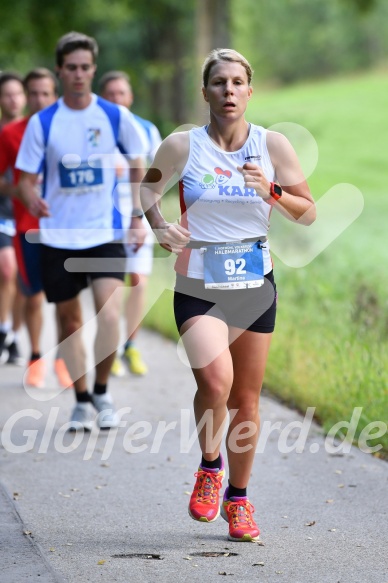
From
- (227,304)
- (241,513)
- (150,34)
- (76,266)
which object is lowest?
(241,513)

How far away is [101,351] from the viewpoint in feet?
26.1

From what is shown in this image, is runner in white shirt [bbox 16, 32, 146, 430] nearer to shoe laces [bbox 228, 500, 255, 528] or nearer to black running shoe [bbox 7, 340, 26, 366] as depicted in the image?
shoe laces [bbox 228, 500, 255, 528]

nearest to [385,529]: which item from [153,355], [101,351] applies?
[101,351]

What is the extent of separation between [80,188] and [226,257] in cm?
265

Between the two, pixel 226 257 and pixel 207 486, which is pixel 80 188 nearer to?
pixel 226 257

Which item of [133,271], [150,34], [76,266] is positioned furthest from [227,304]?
[150,34]

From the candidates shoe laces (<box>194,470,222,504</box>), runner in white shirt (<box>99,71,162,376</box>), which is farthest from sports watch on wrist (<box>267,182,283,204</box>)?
runner in white shirt (<box>99,71,162,376</box>)

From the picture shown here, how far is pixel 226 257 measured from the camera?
17.4ft

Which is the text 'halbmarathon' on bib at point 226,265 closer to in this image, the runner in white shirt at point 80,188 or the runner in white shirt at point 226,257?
the runner in white shirt at point 226,257

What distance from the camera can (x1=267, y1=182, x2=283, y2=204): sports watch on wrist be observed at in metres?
5.09

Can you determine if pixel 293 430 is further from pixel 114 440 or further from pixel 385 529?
pixel 385 529

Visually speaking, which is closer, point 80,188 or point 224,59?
point 224,59

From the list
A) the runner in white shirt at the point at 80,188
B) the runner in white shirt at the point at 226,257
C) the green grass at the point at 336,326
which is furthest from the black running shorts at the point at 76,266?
the runner in white shirt at the point at 226,257

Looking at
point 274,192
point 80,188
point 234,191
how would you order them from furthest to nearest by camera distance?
1. point 80,188
2. point 234,191
3. point 274,192
